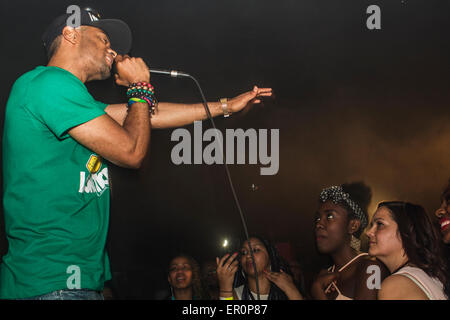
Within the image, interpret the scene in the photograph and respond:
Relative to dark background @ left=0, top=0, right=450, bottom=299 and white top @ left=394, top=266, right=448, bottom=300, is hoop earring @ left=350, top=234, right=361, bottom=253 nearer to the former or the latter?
dark background @ left=0, top=0, right=450, bottom=299

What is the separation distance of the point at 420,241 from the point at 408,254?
10cm

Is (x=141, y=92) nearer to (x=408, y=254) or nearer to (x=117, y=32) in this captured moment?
(x=117, y=32)

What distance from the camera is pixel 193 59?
2.29m

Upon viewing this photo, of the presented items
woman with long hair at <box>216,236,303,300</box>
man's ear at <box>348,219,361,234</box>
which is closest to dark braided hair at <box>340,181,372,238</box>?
man's ear at <box>348,219,361,234</box>

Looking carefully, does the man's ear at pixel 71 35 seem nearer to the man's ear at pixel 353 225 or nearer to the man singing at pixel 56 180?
the man singing at pixel 56 180

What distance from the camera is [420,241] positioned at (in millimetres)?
1796

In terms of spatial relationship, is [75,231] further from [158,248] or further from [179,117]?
[158,248]

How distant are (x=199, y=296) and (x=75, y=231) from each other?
5.22 feet

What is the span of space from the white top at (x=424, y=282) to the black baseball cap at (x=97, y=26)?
1.57 metres

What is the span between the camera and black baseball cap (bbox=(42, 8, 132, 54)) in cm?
136

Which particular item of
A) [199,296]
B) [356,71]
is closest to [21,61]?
[199,296]

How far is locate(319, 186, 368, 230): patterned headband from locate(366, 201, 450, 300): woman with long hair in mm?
426

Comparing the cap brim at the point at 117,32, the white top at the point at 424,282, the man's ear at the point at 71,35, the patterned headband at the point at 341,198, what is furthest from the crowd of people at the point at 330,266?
the man's ear at the point at 71,35

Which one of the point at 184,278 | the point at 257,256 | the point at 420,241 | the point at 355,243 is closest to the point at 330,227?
the point at 355,243
